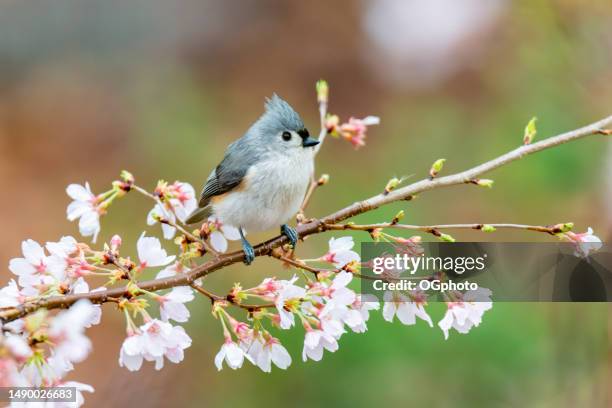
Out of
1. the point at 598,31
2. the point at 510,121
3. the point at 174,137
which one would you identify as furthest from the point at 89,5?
the point at 598,31

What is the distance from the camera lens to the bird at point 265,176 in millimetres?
1843

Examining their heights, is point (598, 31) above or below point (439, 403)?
above

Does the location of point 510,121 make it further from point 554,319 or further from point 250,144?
point 250,144

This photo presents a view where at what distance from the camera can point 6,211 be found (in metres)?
4.45

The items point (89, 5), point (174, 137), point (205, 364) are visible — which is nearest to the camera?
point (205, 364)

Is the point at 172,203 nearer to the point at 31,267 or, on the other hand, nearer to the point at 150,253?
the point at 150,253

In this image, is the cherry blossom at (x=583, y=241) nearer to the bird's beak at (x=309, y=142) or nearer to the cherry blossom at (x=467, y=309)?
the cherry blossom at (x=467, y=309)

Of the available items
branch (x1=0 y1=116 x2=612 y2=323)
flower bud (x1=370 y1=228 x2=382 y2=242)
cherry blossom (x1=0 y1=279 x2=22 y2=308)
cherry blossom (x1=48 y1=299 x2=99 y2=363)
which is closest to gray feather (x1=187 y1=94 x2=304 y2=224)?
branch (x1=0 y1=116 x2=612 y2=323)

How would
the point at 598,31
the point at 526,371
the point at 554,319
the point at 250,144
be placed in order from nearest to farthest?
the point at 250,144 < the point at 554,319 < the point at 526,371 < the point at 598,31

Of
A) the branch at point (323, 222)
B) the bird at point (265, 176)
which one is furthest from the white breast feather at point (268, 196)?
the branch at point (323, 222)

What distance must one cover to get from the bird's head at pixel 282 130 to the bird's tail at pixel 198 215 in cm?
24

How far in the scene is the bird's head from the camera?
191 centimetres

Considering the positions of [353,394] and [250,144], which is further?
[353,394]

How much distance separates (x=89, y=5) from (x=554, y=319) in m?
4.29
